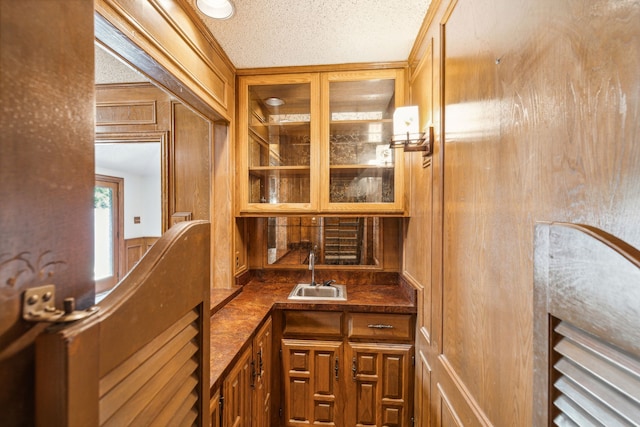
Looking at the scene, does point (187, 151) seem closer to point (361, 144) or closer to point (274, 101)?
point (274, 101)

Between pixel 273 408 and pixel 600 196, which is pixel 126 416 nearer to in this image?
pixel 600 196

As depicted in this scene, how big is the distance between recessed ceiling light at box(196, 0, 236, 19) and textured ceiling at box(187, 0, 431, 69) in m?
0.03

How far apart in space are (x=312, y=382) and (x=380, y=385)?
455 mm

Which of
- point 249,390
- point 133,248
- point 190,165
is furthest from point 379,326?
point 133,248

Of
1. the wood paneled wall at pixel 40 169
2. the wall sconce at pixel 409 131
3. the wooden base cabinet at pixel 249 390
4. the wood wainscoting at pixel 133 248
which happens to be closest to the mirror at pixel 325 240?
the wooden base cabinet at pixel 249 390

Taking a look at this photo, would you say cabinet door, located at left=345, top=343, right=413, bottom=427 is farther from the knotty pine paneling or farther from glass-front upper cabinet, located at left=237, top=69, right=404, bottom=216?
the knotty pine paneling

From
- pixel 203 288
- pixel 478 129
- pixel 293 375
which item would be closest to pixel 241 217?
pixel 293 375

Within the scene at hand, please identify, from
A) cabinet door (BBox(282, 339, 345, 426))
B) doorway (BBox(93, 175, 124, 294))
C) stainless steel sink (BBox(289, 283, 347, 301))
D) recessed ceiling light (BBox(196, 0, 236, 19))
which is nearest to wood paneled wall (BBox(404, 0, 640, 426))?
cabinet door (BBox(282, 339, 345, 426))

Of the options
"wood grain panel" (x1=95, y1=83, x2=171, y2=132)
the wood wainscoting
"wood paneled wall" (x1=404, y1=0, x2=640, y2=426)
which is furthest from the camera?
the wood wainscoting

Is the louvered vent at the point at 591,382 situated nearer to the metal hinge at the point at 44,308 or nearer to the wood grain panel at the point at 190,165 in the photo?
the metal hinge at the point at 44,308

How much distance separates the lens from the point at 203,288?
64 centimetres

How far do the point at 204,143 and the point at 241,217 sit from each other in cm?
62

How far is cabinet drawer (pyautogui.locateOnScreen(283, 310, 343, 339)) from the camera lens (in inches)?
74.1

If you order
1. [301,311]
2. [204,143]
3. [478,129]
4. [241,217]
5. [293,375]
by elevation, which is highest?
[204,143]
